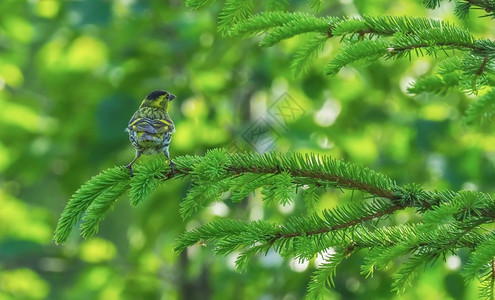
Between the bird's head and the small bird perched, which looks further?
the bird's head

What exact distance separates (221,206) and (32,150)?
1.53 metres

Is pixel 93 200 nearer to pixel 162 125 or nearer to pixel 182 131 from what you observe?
pixel 162 125

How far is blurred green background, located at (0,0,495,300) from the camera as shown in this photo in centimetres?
561

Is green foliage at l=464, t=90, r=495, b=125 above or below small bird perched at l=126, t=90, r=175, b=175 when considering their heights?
below

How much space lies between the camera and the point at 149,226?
6.13m

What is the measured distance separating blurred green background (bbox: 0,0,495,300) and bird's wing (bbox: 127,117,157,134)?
2.42m

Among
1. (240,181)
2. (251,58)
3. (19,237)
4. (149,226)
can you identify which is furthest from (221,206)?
(240,181)

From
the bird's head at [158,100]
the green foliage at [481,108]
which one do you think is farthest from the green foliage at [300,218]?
the bird's head at [158,100]

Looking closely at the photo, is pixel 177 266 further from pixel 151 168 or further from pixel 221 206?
pixel 151 168

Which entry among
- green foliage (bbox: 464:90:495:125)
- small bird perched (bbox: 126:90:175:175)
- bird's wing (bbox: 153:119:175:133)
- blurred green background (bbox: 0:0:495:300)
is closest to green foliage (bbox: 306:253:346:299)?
green foliage (bbox: 464:90:495:125)

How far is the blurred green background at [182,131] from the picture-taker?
221 inches

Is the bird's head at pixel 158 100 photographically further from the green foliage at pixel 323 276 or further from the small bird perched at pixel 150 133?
the green foliage at pixel 323 276

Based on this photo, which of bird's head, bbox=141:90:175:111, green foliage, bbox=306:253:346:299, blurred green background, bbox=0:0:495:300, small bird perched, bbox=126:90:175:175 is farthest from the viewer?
blurred green background, bbox=0:0:495:300

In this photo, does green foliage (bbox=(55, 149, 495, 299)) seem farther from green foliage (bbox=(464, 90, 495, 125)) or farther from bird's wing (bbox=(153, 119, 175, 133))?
bird's wing (bbox=(153, 119, 175, 133))
